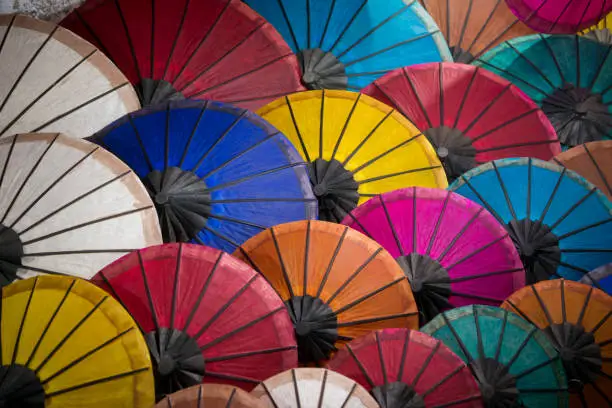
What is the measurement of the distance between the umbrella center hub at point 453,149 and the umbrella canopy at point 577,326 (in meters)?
2.16

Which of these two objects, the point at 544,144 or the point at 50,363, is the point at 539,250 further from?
the point at 50,363

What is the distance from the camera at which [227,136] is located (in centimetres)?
937

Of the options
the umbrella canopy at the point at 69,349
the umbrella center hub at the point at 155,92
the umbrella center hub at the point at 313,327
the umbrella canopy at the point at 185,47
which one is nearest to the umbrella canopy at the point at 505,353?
the umbrella center hub at the point at 313,327

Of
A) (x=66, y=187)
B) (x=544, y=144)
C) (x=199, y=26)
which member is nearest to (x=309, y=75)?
(x=199, y=26)

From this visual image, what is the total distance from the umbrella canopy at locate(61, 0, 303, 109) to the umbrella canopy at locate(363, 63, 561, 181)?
4.86ft

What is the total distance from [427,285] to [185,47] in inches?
146

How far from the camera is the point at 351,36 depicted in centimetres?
1155

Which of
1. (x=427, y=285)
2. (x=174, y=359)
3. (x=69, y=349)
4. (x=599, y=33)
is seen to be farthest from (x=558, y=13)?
(x=69, y=349)

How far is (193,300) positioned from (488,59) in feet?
20.1

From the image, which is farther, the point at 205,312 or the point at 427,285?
the point at 427,285

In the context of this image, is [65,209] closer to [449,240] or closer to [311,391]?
[311,391]

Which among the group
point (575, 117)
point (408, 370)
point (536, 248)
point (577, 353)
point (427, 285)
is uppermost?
point (575, 117)

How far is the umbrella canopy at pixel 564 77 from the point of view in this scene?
12.1 meters

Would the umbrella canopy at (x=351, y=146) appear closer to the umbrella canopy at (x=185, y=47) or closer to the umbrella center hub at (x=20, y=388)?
the umbrella canopy at (x=185, y=47)
